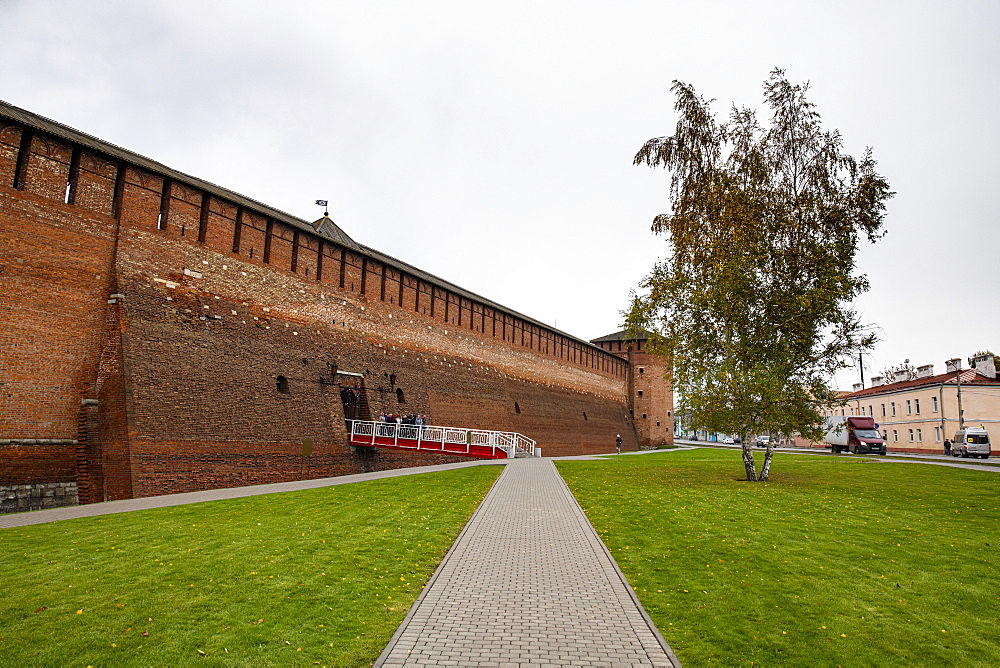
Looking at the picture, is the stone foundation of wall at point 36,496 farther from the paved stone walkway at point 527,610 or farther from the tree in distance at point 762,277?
the tree in distance at point 762,277

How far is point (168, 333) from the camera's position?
51.4 feet

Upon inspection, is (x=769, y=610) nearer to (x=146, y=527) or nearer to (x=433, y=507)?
(x=433, y=507)

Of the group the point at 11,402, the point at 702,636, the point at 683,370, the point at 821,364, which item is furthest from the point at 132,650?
the point at 821,364

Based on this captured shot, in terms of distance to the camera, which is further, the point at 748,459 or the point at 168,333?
the point at 748,459

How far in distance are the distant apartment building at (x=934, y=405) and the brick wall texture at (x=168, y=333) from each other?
101ft

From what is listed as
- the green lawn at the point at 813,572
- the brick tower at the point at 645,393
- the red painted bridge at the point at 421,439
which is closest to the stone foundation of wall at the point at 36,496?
the red painted bridge at the point at 421,439

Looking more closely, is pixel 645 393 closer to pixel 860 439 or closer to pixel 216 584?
pixel 860 439

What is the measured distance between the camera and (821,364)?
17.5 metres

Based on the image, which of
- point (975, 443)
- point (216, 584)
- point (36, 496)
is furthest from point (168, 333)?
Answer: point (975, 443)

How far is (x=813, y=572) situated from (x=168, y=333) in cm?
1572

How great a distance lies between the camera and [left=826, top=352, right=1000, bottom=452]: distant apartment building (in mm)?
40594

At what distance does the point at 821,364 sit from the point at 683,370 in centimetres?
403

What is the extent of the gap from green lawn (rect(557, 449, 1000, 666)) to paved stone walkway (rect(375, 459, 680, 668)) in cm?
34

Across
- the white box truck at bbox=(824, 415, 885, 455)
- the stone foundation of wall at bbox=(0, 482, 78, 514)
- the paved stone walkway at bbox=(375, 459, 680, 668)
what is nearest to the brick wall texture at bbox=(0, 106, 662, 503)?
the stone foundation of wall at bbox=(0, 482, 78, 514)
